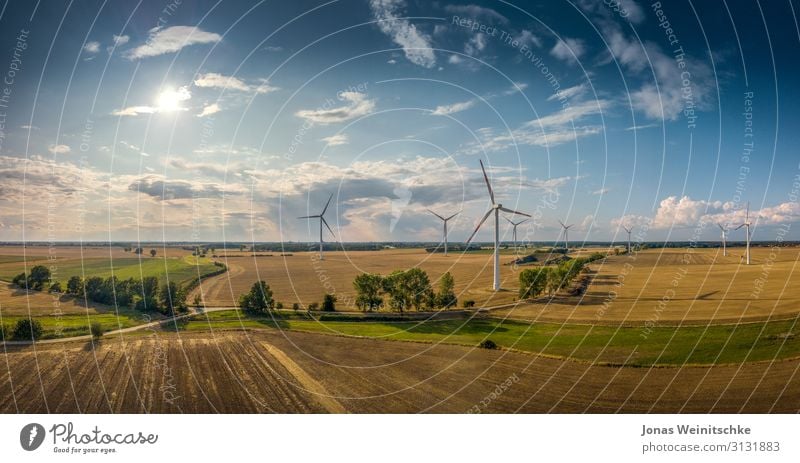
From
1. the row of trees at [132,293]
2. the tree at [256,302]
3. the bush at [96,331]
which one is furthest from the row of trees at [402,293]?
the bush at [96,331]

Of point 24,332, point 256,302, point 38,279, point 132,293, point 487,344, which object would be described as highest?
point 38,279

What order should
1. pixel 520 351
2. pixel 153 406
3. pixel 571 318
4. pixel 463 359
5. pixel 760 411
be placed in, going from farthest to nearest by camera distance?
pixel 571 318, pixel 520 351, pixel 463 359, pixel 153 406, pixel 760 411

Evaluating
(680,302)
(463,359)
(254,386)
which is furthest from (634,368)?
(680,302)

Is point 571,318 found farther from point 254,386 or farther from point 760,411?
point 254,386

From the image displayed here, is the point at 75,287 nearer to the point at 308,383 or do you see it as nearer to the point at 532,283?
the point at 308,383

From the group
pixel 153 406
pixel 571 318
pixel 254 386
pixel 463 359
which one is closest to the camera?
pixel 153 406

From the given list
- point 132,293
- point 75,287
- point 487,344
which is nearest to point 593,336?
point 487,344
